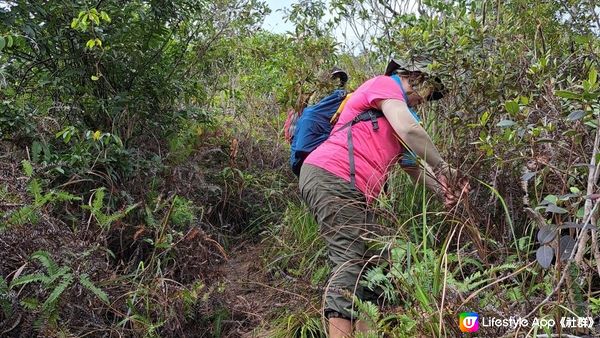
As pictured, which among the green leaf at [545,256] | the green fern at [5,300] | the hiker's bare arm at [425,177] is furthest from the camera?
the hiker's bare arm at [425,177]

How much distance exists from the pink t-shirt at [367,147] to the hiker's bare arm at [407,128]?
2.2 inches

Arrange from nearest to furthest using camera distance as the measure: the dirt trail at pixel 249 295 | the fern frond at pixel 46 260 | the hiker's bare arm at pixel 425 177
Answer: the fern frond at pixel 46 260
the hiker's bare arm at pixel 425 177
the dirt trail at pixel 249 295

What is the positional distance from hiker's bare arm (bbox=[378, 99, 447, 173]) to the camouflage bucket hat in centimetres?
33

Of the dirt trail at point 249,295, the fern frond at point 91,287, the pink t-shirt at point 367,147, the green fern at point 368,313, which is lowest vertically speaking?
the dirt trail at point 249,295

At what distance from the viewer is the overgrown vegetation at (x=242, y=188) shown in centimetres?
245

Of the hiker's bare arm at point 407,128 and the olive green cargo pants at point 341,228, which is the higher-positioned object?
the hiker's bare arm at point 407,128

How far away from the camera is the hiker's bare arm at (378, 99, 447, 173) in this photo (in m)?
3.05

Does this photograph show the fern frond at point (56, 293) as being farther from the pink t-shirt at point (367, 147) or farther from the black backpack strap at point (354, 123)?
the black backpack strap at point (354, 123)

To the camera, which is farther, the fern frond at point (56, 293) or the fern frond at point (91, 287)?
the fern frond at point (91, 287)

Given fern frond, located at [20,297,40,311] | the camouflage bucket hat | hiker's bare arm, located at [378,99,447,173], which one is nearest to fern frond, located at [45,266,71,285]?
fern frond, located at [20,297,40,311]

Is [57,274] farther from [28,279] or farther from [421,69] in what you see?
[421,69]

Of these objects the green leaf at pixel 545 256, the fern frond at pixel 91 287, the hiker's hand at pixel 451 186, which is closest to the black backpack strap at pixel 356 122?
the hiker's hand at pixel 451 186

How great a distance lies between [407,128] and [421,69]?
18.8 inches

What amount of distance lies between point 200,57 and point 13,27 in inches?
78.0
